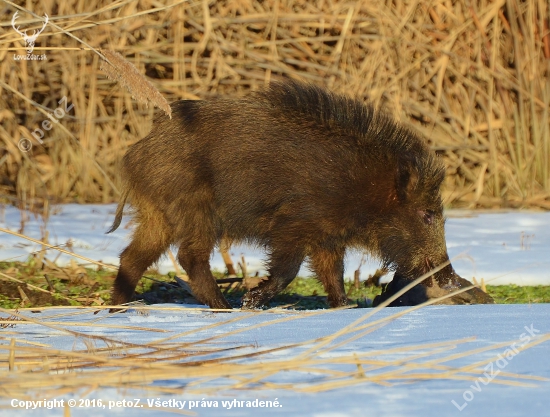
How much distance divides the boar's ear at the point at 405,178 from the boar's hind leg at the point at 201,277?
114cm

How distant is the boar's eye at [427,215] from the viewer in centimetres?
503

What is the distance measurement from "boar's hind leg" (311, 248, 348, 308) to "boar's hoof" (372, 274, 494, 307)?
0.73 ft

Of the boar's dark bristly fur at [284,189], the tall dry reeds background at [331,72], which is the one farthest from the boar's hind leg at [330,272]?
the tall dry reeds background at [331,72]

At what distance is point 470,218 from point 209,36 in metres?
3.08

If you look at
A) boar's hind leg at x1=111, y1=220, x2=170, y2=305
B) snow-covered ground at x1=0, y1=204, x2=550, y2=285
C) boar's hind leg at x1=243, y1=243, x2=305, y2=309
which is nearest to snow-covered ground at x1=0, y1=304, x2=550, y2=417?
boar's hind leg at x1=243, y1=243, x2=305, y2=309

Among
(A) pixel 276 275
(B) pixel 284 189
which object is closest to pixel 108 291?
(A) pixel 276 275

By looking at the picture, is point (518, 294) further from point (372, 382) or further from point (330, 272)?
point (372, 382)

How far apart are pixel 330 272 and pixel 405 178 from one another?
686 millimetres

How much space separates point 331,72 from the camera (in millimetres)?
8680

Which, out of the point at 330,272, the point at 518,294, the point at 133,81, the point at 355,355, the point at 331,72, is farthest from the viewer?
the point at 331,72

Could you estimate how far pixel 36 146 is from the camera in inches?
362

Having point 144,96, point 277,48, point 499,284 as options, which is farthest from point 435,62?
point 144,96

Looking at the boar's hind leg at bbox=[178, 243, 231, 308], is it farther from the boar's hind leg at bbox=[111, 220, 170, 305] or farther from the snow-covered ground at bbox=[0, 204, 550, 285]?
the snow-covered ground at bbox=[0, 204, 550, 285]

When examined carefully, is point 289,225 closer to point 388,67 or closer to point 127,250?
point 127,250
